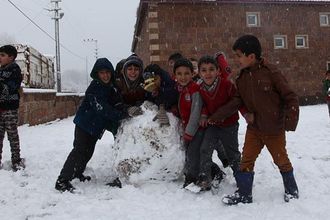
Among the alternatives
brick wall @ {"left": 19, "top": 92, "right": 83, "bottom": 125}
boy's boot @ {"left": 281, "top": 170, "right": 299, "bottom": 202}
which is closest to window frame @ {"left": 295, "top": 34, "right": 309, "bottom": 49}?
brick wall @ {"left": 19, "top": 92, "right": 83, "bottom": 125}

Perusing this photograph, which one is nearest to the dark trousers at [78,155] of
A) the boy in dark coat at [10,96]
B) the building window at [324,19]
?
the boy in dark coat at [10,96]

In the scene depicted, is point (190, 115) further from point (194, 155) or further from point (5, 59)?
point (5, 59)

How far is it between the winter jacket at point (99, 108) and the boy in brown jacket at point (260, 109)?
136cm

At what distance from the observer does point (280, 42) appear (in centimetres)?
1977

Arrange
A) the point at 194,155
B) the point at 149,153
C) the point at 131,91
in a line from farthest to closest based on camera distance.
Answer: the point at 131,91
the point at 149,153
the point at 194,155

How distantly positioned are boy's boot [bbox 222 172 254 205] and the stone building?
1335 centimetres

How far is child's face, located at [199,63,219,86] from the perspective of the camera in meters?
3.94

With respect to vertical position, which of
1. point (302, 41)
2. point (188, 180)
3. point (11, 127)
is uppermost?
point (302, 41)

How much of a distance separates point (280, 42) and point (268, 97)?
17.3 m

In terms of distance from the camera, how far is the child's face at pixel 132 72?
4.51 meters

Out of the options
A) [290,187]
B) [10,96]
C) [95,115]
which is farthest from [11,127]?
[290,187]

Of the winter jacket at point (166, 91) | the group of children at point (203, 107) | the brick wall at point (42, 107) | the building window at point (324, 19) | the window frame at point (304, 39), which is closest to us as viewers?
the group of children at point (203, 107)

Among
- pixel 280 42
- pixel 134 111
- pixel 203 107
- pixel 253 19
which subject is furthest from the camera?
pixel 280 42

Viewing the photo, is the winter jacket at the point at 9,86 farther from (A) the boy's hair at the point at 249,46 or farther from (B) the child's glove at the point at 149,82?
(A) the boy's hair at the point at 249,46
